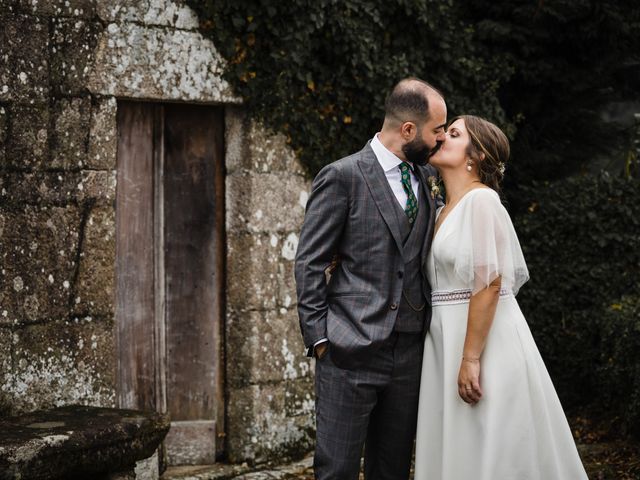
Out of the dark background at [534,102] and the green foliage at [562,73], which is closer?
the dark background at [534,102]

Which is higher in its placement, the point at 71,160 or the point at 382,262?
the point at 71,160

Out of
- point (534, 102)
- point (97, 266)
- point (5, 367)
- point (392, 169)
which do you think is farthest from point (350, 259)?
point (534, 102)

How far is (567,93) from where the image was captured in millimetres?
7500

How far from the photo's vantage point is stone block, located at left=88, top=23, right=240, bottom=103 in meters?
5.16

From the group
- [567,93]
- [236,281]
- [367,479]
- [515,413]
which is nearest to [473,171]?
[515,413]

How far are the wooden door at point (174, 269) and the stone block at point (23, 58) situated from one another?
22.1 inches

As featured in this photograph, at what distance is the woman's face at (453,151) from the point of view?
3.85 metres

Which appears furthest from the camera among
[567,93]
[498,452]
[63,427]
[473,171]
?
[567,93]

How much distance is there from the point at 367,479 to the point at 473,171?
1.38m

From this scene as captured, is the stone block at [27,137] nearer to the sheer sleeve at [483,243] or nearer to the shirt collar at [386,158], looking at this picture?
the shirt collar at [386,158]

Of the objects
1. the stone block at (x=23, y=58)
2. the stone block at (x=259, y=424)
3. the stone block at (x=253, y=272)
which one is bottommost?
the stone block at (x=259, y=424)

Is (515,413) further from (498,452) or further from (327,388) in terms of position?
(327,388)

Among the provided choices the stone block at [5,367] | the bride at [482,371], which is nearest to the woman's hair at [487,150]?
the bride at [482,371]

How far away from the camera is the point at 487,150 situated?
12.5ft
